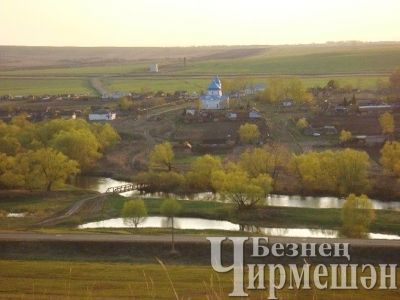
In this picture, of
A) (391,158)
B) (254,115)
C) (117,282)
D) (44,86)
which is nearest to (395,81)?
(254,115)

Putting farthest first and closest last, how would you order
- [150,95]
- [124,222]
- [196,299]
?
[150,95]
[124,222]
[196,299]

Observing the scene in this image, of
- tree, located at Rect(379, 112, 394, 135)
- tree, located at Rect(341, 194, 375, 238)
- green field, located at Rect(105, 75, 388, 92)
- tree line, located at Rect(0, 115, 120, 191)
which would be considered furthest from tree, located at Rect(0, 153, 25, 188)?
green field, located at Rect(105, 75, 388, 92)

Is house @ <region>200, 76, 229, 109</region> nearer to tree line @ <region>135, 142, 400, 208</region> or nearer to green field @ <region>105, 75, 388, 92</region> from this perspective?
green field @ <region>105, 75, 388, 92</region>

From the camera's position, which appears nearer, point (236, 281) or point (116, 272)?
point (236, 281)

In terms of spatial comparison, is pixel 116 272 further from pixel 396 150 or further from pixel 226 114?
pixel 226 114

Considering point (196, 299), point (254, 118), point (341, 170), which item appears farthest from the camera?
point (254, 118)

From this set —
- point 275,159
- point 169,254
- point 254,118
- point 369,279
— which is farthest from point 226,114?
point 369,279

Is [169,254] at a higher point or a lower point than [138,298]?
lower
